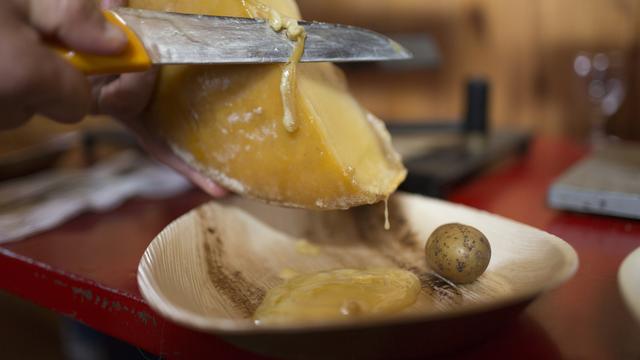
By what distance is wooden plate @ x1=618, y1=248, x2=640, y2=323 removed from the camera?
1.89ft

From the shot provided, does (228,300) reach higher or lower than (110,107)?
lower

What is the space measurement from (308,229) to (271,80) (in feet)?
0.78

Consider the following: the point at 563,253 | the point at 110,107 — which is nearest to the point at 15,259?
the point at 110,107

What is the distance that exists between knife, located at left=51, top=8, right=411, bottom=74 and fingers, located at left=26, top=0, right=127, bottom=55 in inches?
0.6

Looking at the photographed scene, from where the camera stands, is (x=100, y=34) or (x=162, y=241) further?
(x=162, y=241)

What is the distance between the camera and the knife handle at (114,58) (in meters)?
0.62

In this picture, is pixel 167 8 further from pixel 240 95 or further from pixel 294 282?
pixel 294 282

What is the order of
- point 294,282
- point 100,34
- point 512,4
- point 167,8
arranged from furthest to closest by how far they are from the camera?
point 512,4 → point 167,8 → point 294,282 → point 100,34

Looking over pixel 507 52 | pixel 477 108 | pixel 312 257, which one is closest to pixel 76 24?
pixel 312 257

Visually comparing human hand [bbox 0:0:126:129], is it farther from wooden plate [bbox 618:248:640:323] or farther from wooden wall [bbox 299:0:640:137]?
wooden wall [bbox 299:0:640:137]

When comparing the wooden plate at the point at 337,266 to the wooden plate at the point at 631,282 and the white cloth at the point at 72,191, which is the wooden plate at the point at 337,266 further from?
the white cloth at the point at 72,191

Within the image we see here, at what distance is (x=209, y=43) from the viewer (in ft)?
2.34

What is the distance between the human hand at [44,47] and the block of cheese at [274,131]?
0.21 m

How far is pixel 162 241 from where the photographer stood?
725 mm
